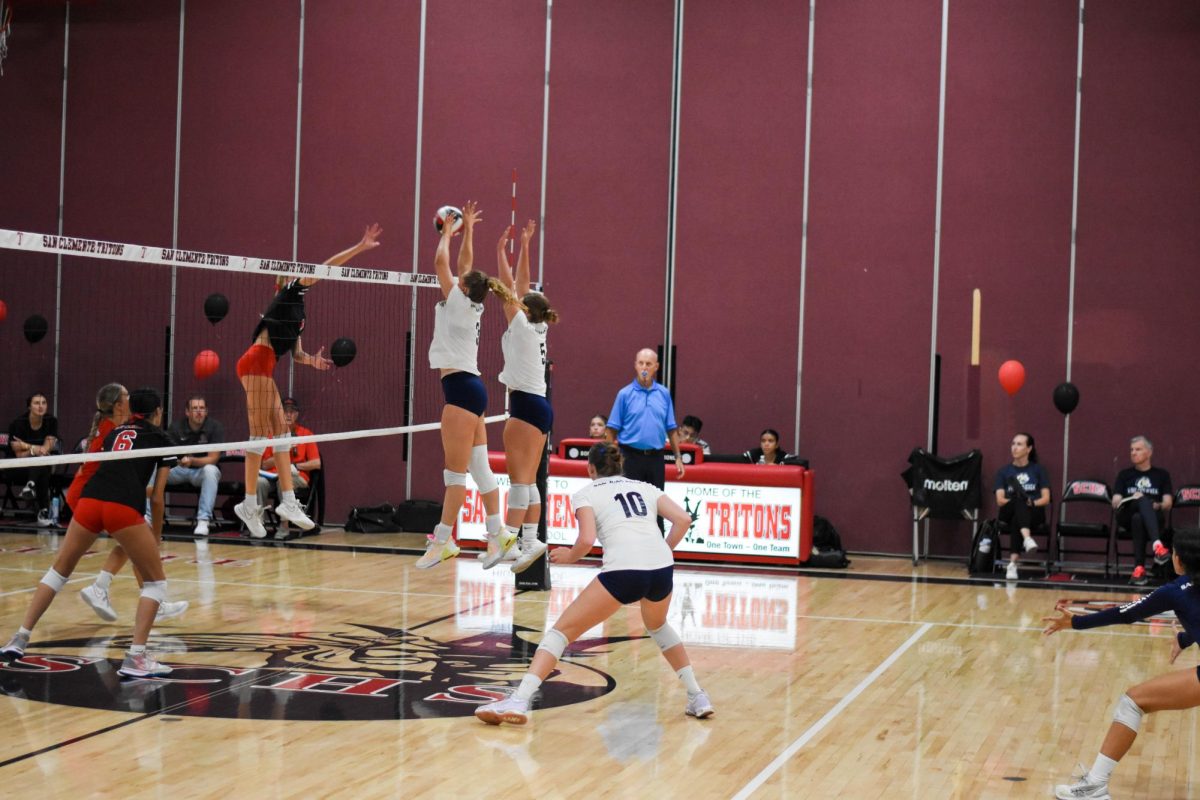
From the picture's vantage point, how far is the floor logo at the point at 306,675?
745cm

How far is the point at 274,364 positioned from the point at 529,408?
1.91 m

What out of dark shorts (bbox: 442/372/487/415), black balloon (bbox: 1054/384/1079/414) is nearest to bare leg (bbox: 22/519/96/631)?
dark shorts (bbox: 442/372/487/415)

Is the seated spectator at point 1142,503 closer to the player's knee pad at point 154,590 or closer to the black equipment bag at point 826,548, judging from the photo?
the black equipment bag at point 826,548

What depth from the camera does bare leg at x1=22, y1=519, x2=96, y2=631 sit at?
8.19m

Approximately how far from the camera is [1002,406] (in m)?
14.8

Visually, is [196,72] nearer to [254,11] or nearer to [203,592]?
[254,11]

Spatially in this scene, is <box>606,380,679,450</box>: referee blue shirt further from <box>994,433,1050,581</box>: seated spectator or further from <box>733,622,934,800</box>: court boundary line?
<box>994,433,1050,581</box>: seated spectator

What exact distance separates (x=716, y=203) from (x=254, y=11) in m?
6.31

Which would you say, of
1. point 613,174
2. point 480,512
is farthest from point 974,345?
point 480,512

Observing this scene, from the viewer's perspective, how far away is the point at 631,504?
712cm

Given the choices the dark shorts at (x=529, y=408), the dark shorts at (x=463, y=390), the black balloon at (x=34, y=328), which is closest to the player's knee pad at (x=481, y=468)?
the dark shorts at (x=529, y=408)

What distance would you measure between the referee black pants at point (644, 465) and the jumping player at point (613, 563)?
517cm

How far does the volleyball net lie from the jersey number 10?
862 centimetres

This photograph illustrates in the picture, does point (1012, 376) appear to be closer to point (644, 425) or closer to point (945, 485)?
point (945, 485)
